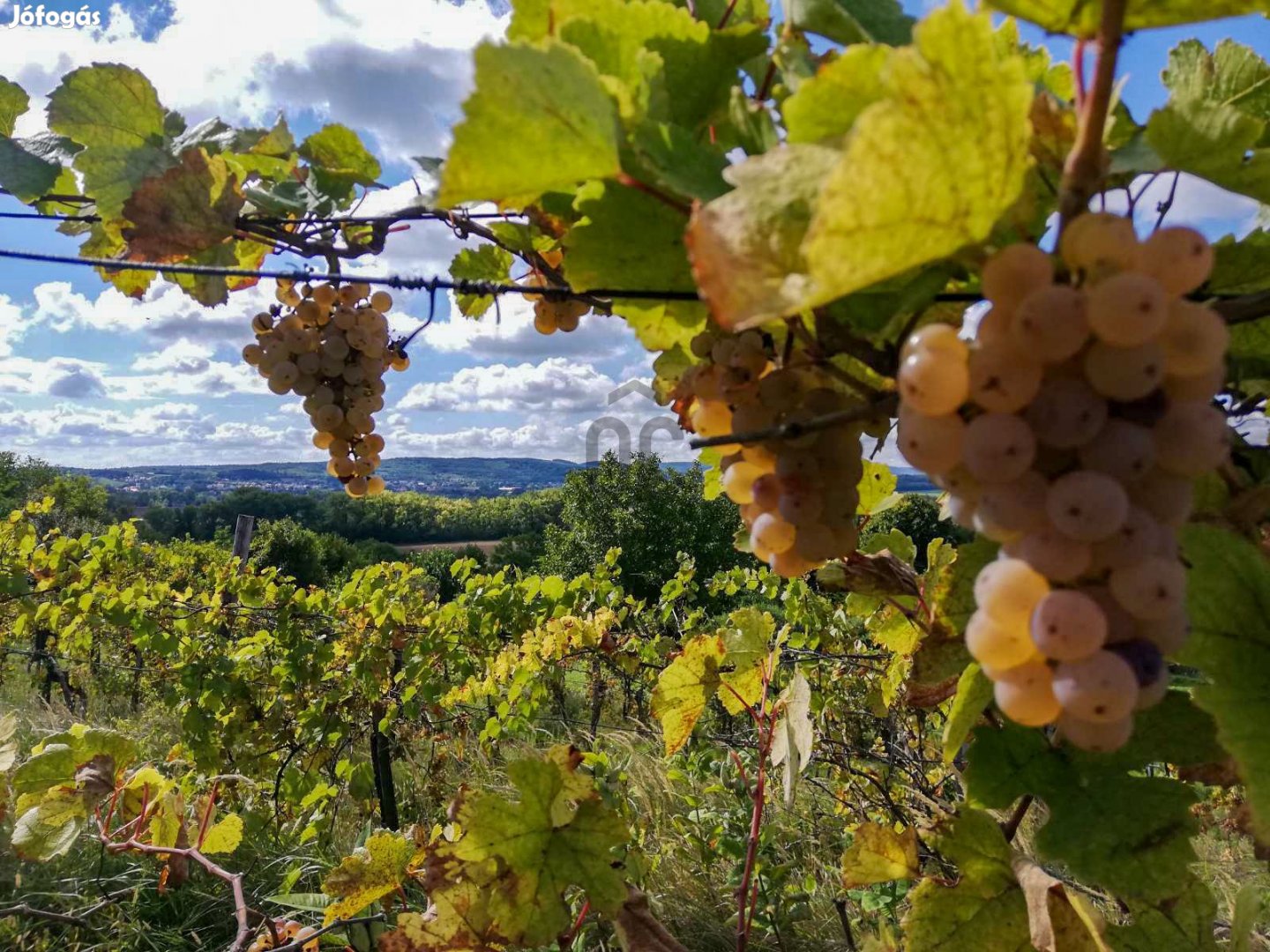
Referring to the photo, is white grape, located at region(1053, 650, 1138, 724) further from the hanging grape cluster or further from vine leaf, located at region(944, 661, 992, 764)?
the hanging grape cluster

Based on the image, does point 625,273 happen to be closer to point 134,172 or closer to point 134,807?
point 134,172

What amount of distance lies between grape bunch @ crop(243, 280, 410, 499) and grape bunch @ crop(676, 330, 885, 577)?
111 centimetres

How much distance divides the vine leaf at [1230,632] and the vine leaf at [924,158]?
29 centimetres

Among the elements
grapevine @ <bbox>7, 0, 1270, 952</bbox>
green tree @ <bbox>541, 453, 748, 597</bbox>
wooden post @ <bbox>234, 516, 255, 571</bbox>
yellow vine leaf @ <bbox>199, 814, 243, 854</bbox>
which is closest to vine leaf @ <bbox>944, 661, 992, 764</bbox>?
grapevine @ <bbox>7, 0, 1270, 952</bbox>

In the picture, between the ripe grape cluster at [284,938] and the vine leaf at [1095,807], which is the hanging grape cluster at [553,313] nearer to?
the vine leaf at [1095,807]

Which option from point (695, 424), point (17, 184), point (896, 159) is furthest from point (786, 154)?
point (17, 184)

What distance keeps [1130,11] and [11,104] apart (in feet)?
5.66

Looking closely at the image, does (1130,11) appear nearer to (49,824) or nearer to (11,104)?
(11,104)

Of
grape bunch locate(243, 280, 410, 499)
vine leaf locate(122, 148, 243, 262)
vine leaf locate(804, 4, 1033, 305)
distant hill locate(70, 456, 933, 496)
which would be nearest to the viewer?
vine leaf locate(804, 4, 1033, 305)

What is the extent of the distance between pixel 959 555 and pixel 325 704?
4447 mm

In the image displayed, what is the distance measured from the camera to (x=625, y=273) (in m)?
0.65

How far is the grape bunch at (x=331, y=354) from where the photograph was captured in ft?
5.12

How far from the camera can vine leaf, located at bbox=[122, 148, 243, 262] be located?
45.9 inches

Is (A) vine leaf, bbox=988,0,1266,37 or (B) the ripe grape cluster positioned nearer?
(A) vine leaf, bbox=988,0,1266,37
